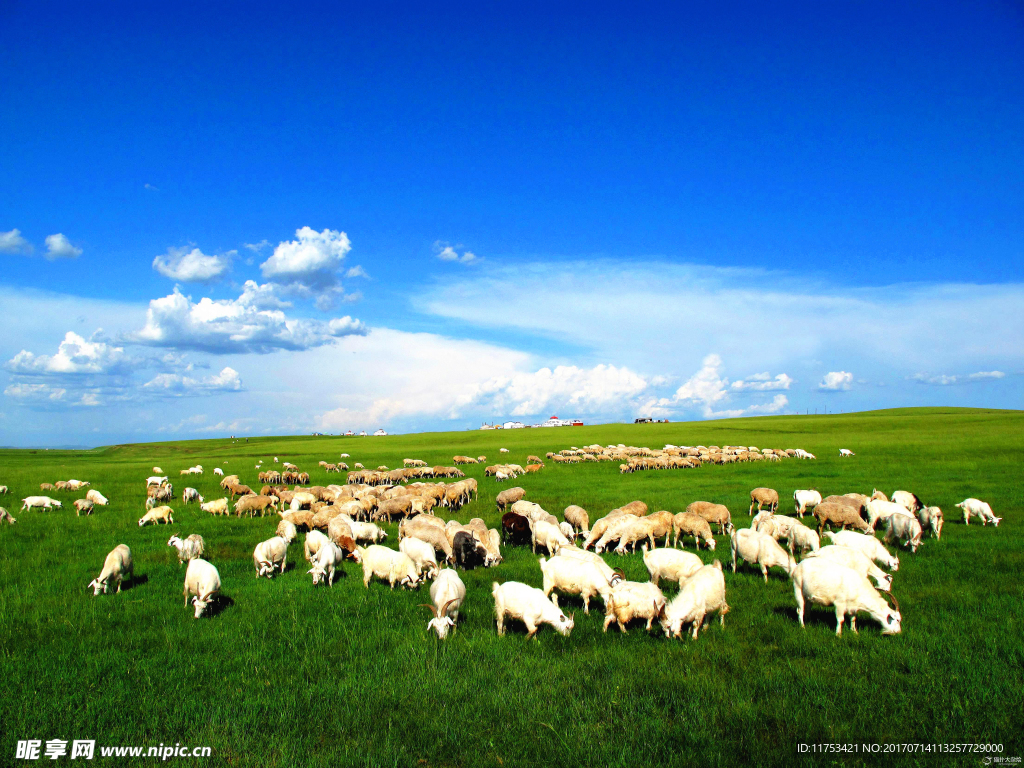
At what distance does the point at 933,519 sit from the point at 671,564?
10425mm

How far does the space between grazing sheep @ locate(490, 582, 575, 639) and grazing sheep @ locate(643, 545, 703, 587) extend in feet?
10.4

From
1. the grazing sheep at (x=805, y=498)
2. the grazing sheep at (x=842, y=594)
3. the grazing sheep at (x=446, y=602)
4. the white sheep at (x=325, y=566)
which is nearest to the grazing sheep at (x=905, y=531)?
the grazing sheep at (x=805, y=498)

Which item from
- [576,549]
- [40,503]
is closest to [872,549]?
[576,549]

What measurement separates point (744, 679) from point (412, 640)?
504cm

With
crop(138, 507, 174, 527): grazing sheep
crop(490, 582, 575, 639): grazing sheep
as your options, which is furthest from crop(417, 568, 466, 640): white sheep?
crop(138, 507, 174, 527): grazing sheep

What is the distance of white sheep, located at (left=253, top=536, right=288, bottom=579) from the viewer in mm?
13016

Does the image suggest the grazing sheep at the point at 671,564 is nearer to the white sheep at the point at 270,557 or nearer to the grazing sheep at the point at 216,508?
the white sheep at the point at 270,557

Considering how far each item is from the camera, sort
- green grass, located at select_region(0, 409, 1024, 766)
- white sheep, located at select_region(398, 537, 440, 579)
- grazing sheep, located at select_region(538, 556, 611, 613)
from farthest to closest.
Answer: white sheep, located at select_region(398, 537, 440, 579), grazing sheep, located at select_region(538, 556, 611, 613), green grass, located at select_region(0, 409, 1024, 766)

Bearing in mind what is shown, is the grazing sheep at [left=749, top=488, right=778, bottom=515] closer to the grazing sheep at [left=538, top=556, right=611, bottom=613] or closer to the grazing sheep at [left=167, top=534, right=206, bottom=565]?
the grazing sheep at [left=538, top=556, right=611, bottom=613]

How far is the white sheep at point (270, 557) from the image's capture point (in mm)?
13016

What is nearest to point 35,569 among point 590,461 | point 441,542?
point 441,542

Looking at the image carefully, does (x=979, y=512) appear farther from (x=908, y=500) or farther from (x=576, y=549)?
(x=576, y=549)

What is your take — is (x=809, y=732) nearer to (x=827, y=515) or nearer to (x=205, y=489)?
(x=827, y=515)

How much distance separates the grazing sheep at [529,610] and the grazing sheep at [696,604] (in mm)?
1653
